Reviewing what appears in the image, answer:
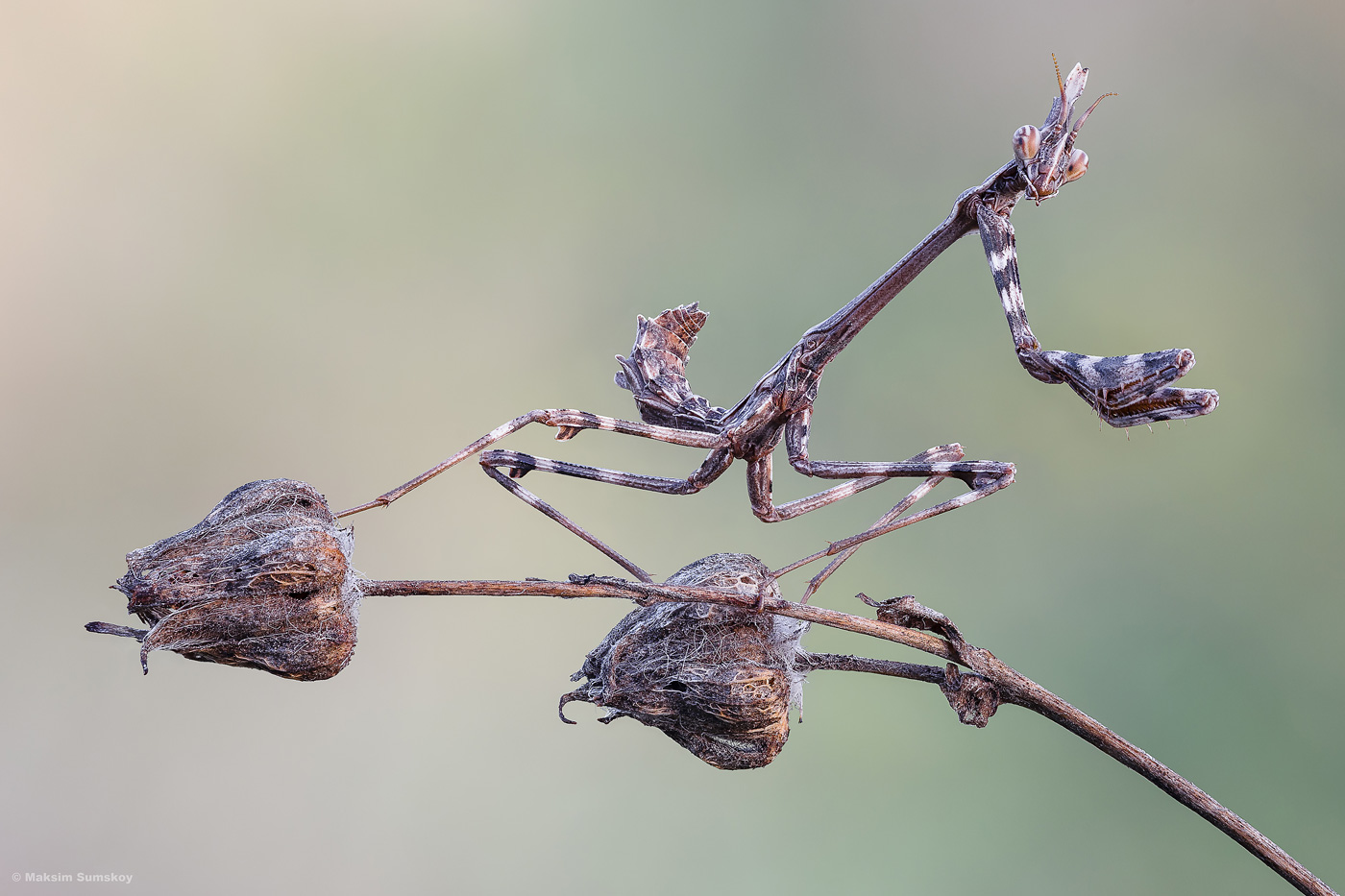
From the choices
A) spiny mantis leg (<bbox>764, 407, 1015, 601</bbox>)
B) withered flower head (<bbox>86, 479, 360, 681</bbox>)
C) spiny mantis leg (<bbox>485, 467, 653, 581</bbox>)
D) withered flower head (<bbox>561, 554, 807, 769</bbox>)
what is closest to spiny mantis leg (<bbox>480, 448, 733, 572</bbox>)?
spiny mantis leg (<bbox>485, 467, 653, 581</bbox>)

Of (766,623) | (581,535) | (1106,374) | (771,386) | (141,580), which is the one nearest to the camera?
(141,580)

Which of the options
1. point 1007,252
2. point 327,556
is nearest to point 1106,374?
point 1007,252

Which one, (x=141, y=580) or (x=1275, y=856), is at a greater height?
(x=141, y=580)

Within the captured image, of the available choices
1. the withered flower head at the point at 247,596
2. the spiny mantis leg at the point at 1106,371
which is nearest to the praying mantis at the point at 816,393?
the spiny mantis leg at the point at 1106,371

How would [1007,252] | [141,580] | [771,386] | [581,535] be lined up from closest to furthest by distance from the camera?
[141,580], [1007,252], [581,535], [771,386]

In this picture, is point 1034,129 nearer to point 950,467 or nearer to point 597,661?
point 950,467

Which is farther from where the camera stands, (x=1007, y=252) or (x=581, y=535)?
(x=581, y=535)

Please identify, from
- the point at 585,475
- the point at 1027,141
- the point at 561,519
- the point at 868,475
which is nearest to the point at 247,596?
the point at 561,519
